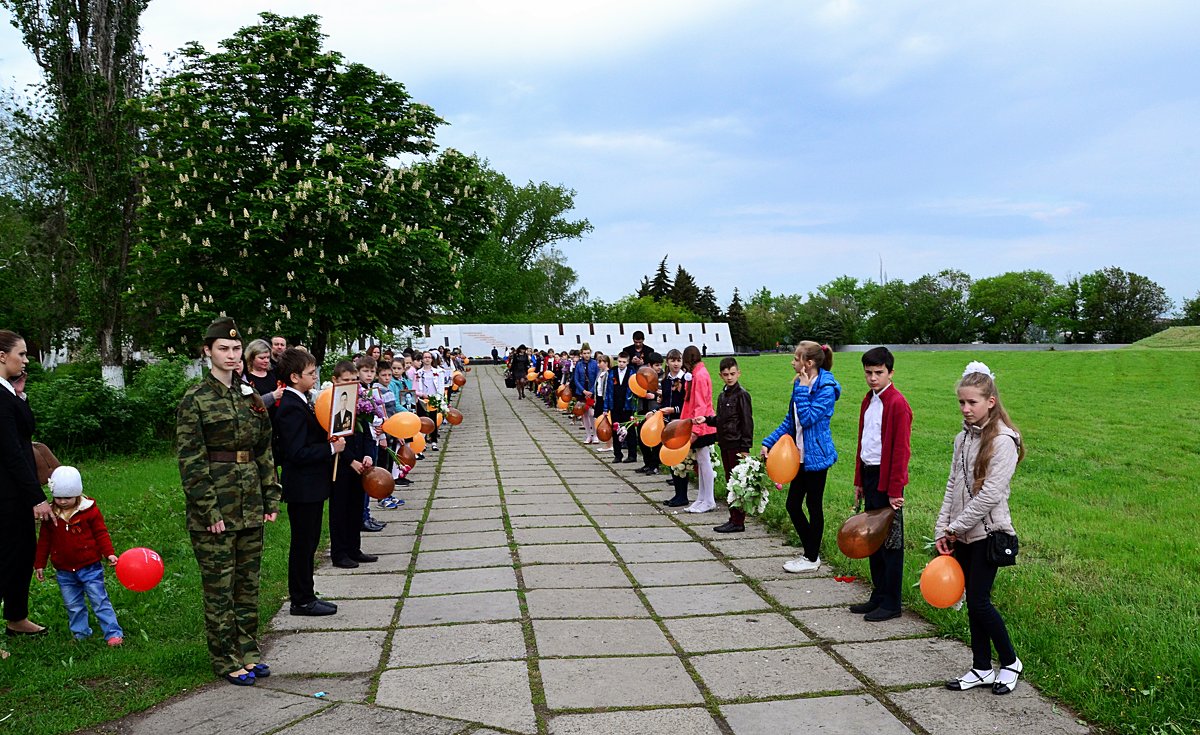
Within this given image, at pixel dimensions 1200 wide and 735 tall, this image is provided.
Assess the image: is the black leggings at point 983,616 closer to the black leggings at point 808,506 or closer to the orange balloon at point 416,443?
the black leggings at point 808,506

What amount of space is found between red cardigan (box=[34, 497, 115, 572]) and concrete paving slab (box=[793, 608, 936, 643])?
4.38 metres

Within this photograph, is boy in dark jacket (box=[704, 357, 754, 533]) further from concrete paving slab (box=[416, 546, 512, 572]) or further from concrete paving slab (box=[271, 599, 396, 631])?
concrete paving slab (box=[271, 599, 396, 631])

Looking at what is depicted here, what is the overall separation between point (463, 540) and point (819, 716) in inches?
183

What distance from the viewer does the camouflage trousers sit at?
4434mm

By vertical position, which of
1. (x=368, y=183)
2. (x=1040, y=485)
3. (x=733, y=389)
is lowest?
(x=1040, y=485)

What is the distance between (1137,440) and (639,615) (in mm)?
13771

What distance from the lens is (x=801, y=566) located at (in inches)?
260

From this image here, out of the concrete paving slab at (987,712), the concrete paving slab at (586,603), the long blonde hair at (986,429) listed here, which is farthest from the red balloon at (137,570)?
the long blonde hair at (986,429)

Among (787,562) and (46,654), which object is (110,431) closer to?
(46,654)

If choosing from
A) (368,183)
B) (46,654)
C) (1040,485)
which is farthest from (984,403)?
(368,183)

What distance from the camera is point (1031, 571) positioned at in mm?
6246

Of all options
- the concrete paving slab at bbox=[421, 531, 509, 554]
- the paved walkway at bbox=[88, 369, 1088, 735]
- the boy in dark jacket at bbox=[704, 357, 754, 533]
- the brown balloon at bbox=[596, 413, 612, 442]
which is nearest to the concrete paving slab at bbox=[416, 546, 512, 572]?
the paved walkway at bbox=[88, 369, 1088, 735]

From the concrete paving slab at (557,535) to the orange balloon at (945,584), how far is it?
154 inches

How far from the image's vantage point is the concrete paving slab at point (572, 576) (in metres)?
6.30
